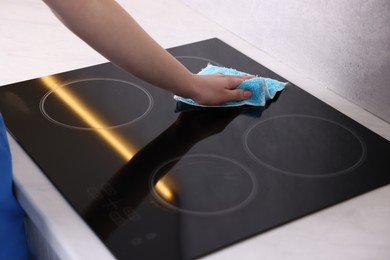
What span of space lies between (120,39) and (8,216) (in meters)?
0.30

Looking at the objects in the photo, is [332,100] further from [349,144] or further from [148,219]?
[148,219]

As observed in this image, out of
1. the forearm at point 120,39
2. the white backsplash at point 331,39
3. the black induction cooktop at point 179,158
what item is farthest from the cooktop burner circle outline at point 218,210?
the white backsplash at point 331,39

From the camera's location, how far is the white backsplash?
41.8 inches

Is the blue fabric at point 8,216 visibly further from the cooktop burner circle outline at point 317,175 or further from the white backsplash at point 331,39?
the white backsplash at point 331,39

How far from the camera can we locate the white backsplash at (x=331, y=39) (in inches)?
→ 41.8

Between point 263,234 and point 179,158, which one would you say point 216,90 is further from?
point 263,234

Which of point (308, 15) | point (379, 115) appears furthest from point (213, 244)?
point (308, 15)

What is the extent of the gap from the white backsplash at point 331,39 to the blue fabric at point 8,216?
0.60 m

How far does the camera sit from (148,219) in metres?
0.79

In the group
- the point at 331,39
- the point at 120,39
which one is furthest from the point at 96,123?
the point at 331,39

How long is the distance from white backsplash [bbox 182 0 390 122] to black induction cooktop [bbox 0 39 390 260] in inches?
3.0

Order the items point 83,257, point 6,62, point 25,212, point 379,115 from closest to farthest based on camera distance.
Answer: point 83,257
point 25,212
point 379,115
point 6,62

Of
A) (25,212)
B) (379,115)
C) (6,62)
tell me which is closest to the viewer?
(25,212)

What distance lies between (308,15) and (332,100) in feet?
0.55
